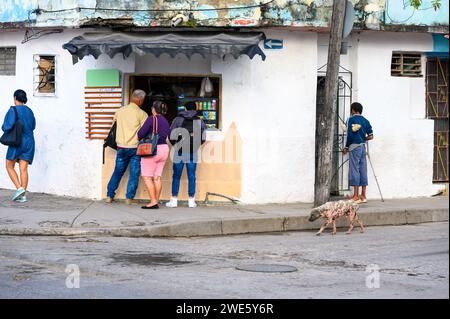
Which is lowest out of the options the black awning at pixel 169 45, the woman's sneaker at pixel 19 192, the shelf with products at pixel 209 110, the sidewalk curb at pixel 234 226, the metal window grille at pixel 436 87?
the sidewalk curb at pixel 234 226

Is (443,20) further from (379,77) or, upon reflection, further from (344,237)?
(344,237)

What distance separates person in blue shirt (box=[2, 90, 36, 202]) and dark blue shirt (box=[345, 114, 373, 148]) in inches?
213

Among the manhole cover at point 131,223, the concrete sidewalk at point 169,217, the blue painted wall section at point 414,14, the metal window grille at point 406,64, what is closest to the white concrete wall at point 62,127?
the concrete sidewalk at point 169,217

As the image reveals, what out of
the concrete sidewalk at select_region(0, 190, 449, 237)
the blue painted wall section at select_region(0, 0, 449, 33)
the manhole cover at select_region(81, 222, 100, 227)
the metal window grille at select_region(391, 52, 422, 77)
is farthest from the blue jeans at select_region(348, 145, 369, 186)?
the manhole cover at select_region(81, 222, 100, 227)

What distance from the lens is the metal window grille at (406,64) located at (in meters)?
18.4

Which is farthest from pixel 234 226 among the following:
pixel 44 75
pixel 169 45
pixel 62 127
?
pixel 44 75

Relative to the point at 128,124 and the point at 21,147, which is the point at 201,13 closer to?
the point at 128,124

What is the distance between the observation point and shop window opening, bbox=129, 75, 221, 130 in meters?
17.1

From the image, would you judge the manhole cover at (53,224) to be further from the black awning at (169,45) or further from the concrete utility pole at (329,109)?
the concrete utility pole at (329,109)

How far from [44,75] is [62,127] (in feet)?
3.67

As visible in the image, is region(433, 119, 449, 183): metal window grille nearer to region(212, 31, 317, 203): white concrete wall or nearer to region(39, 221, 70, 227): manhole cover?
region(212, 31, 317, 203): white concrete wall

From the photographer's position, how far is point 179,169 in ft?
53.7

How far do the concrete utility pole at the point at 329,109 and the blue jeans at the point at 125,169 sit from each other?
3.02m
